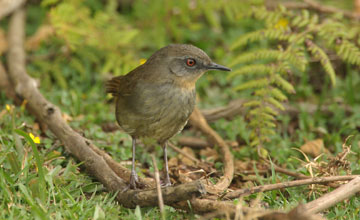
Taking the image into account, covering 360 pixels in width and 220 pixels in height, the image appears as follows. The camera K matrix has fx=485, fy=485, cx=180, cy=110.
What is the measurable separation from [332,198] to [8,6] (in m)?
5.41

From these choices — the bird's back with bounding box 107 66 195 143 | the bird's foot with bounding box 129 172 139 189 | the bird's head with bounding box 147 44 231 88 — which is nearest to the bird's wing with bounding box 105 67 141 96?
the bird's back with bounding box 107 66 195 143

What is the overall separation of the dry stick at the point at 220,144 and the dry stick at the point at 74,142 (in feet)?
2.60

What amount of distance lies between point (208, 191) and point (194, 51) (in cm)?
142

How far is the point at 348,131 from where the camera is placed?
19.9 ft

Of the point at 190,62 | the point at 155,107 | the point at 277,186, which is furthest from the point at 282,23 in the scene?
the point at 277,186

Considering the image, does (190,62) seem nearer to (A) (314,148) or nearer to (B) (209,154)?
(B) (209,154)

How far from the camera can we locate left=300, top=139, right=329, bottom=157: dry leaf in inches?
215

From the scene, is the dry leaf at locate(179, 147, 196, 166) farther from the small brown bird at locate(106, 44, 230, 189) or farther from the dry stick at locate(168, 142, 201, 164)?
the small brown bird at locate(106, 44, 230, 189)

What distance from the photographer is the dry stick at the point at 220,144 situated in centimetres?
452

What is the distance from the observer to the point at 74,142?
4.73 meters

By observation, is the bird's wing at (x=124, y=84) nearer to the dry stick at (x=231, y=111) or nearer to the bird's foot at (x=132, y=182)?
the bird's foot at (x=132, y=182)

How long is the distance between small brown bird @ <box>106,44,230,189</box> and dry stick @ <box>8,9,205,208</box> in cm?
28

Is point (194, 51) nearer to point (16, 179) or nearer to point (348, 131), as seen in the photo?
point (16, 179)

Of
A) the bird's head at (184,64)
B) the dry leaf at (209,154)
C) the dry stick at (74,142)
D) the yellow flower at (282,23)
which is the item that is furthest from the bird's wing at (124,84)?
the yellow flower at (282,23)
